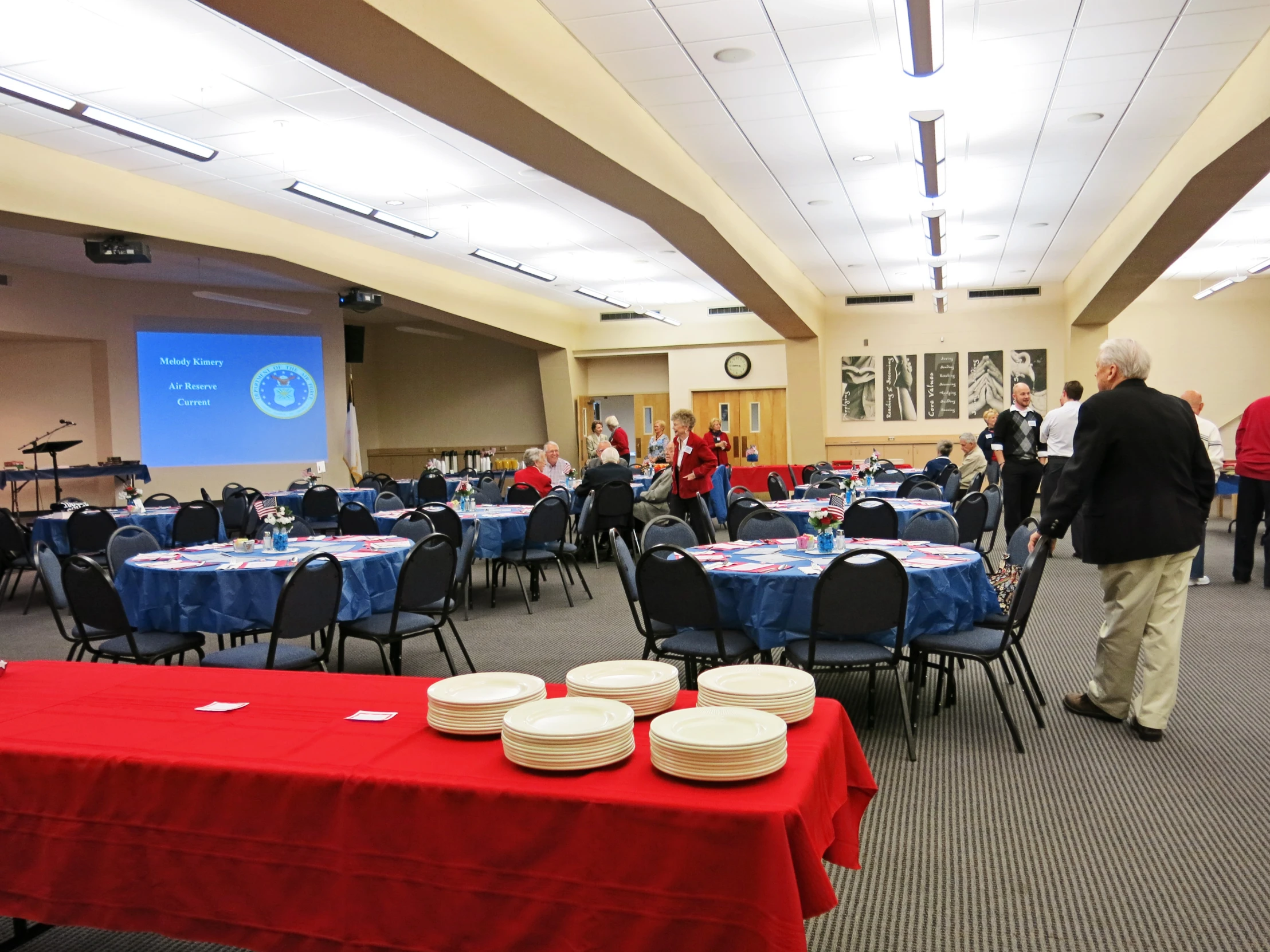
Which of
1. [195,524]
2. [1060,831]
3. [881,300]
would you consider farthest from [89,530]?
[881,300]

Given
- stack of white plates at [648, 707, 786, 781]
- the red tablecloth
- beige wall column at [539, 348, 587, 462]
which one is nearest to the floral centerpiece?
the red tablecloth

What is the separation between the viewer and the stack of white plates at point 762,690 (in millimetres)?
1922

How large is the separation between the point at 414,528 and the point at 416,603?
1.86m

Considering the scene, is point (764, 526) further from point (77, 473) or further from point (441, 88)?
point (77, 473)

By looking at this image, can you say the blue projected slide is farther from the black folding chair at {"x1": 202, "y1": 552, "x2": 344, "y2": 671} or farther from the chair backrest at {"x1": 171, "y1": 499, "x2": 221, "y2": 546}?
the black folding chair at {"x1": 202, "y1": 552, "x2": 344, "y2": 671}

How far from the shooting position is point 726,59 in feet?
20.1

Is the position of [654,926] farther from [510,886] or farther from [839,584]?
[839,584]

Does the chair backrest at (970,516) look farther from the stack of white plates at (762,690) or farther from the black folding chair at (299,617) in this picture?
the stack of white plates at (762,690)

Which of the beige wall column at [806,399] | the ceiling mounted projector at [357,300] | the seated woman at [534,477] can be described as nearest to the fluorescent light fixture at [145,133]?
the seated woman at [534,477]

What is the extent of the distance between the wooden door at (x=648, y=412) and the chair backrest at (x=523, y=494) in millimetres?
9987

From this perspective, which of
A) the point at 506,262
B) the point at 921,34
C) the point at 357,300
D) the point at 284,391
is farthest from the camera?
the point at 284,391

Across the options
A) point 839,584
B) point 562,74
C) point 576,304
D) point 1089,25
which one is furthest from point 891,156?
point 576,304

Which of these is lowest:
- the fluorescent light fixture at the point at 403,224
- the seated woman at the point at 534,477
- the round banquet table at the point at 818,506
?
the round banquet table at the point at 818,506

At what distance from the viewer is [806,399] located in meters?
16.9
